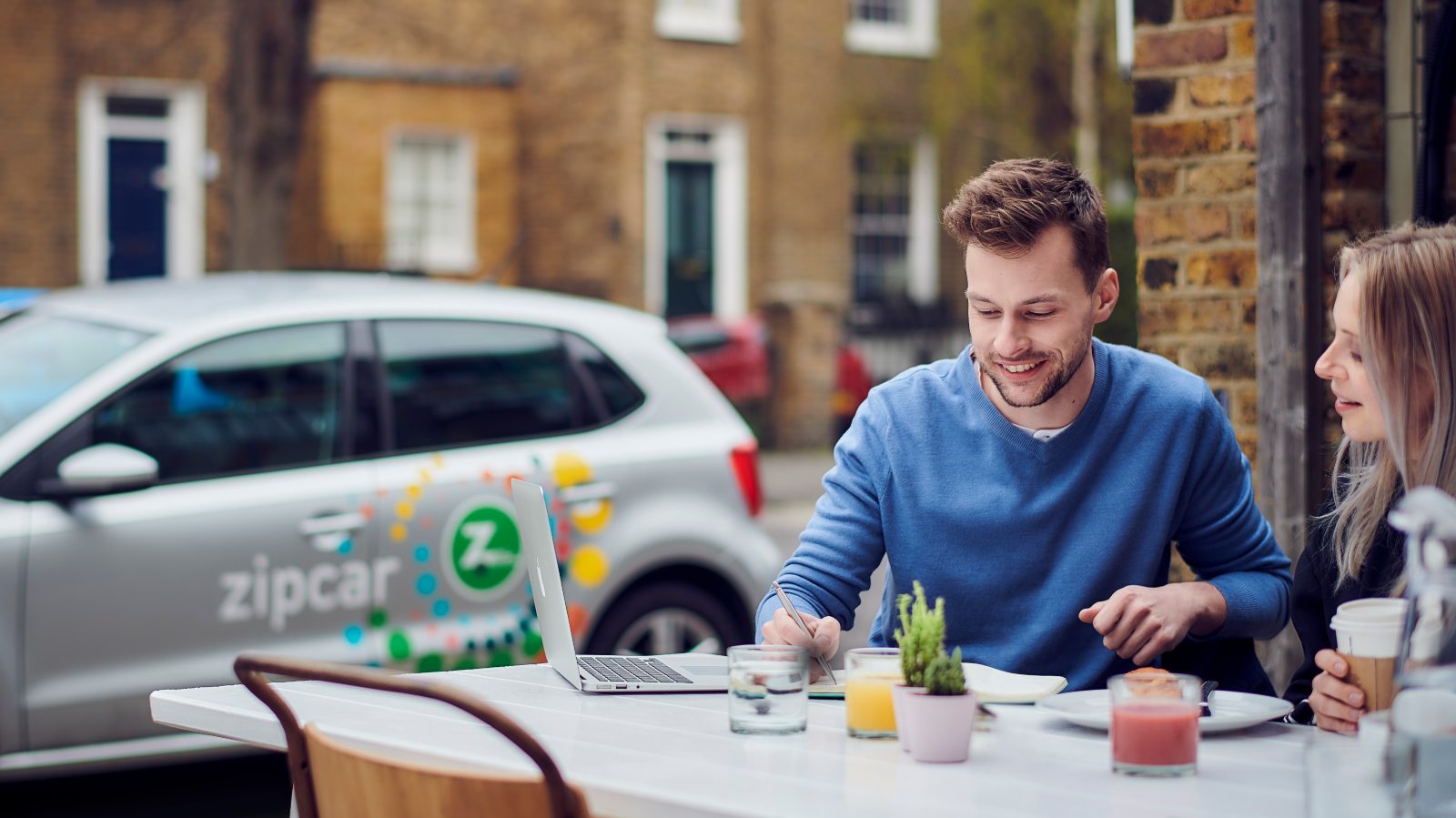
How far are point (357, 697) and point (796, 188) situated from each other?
1928cm

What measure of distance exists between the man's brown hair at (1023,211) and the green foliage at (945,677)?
99 centimetres

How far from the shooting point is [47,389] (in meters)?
5.27

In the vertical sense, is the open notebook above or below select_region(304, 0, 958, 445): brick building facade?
→ below

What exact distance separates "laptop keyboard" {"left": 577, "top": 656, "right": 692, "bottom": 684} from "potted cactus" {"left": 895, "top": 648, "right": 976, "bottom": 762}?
2.18 ft

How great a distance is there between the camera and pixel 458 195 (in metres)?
21.2

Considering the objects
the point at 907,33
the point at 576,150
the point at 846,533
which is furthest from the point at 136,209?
the point at 846,533

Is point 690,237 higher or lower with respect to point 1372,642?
higher

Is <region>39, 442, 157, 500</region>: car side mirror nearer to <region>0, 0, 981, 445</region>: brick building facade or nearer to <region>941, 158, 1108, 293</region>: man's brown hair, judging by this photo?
<region>941, 158, 1108, 293</region>: man's brown hair

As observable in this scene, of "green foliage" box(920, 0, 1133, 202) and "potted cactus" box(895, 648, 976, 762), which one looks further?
"green foliage" box(920, 0, 1133, 202)

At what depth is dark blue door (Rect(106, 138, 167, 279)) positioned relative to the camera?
19.0 metres

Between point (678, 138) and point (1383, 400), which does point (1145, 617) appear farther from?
point (678, 138)

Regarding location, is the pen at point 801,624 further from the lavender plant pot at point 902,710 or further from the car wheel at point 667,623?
the car wheel at point 667,623

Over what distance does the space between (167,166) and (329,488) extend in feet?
48.6

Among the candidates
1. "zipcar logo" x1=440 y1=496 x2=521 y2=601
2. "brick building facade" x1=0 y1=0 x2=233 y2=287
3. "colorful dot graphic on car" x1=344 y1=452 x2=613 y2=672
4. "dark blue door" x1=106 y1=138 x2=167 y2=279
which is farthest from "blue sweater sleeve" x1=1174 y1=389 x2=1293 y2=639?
"dark blue door" x1=106 y1=138 x2=167 y2=279
